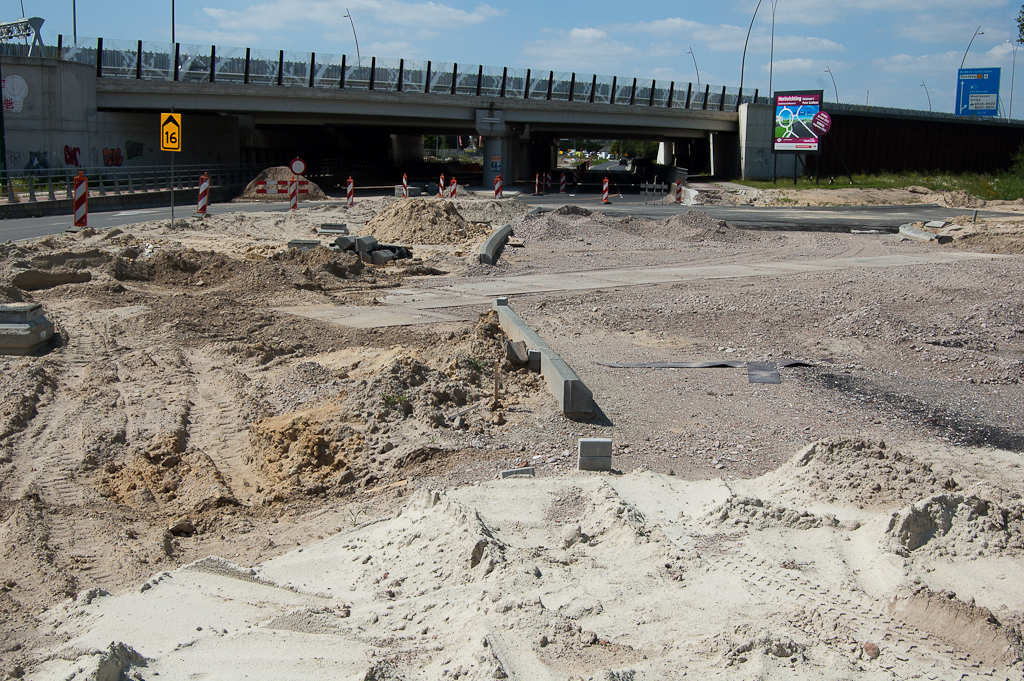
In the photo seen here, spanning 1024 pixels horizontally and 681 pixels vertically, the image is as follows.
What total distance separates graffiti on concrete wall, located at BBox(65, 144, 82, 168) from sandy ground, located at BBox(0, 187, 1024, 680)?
25381mm

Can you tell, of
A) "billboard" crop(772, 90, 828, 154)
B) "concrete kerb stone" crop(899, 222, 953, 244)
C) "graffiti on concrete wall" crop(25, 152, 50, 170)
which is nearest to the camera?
"concrete kerb stone" crop(899, 222, 953, 244)

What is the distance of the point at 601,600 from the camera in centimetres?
413

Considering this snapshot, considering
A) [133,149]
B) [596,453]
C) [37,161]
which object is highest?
[133,149]

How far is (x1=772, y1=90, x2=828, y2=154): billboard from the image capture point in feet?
151

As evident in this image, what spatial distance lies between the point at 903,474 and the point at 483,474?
112 inches

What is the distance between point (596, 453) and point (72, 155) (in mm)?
35365

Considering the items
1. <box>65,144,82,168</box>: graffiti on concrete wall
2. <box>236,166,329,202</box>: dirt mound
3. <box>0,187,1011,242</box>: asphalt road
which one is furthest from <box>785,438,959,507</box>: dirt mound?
<box>65,144,82,168</box>: graffiti on concrete wall

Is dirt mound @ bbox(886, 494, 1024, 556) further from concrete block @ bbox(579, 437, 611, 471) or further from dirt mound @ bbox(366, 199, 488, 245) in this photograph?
dirt mound @ bbox(366, 199, 488, 245)

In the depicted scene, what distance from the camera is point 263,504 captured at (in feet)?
19.4

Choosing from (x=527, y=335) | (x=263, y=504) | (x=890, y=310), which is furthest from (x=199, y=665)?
(x=890, y=310)

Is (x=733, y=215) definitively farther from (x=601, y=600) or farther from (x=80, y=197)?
(x=601, y=600)

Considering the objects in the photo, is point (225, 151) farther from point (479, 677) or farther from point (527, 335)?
point (479, 677)

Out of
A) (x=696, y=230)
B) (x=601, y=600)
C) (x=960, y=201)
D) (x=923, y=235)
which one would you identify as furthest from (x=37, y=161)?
(x=960, y=201)

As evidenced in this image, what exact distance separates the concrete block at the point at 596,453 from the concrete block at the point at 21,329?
21.1ft
